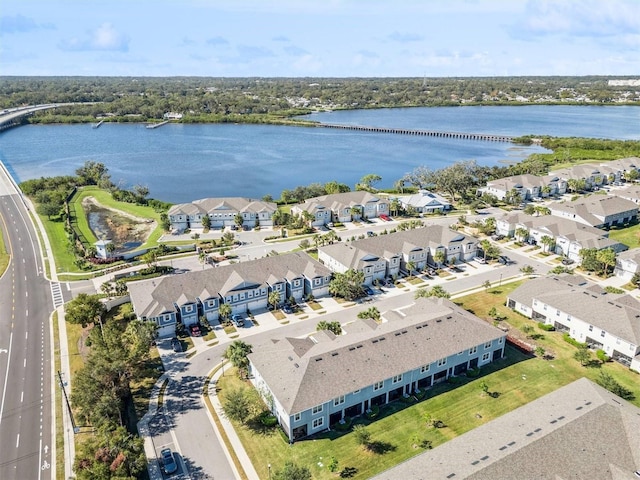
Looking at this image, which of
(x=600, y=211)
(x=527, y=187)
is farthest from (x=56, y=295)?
(x=527, y=187)

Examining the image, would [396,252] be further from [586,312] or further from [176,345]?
[176,345]

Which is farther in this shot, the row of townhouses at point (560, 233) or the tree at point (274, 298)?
the row of townhouses at point (560, 233)

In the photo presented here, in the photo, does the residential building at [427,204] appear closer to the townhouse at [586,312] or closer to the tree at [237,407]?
the townhouse at [586,312]

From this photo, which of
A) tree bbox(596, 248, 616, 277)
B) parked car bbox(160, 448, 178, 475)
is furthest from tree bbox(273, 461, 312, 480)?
tree bbox(596, 248, 616, 277)

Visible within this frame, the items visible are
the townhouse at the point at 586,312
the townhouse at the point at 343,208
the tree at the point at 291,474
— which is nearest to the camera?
the tree at the point at 291,474

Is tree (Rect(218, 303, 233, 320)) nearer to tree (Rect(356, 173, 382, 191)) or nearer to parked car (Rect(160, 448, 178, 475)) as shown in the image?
parked car (Rect(160, 448, 178, 475))

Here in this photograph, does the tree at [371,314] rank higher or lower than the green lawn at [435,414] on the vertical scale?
higher

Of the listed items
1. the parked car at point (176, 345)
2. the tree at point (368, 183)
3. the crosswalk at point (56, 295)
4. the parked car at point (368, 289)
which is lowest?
the parked car at point (176, 345)

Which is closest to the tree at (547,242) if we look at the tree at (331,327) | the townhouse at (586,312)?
the townhouse at (586,312)
